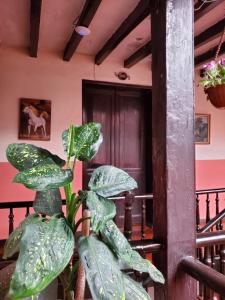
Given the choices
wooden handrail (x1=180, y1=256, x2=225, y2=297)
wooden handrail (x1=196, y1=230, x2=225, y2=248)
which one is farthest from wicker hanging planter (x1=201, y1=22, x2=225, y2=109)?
wooden handrail (x1=180, y1=256, x2=225, y2=297)

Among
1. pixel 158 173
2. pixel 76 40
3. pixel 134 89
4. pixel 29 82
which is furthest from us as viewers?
pixel 134 89

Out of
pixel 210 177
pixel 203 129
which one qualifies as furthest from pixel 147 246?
pixel 210 177

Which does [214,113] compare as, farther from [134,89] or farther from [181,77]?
[181,77]

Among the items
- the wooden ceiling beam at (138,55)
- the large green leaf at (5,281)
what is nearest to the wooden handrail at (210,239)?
the large green leaf at (5,281)

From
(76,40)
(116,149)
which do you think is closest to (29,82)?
(76,40)

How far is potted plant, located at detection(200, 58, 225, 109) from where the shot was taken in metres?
1.94

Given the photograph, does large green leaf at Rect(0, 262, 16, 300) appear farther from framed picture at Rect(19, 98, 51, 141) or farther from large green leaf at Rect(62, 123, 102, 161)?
framed picture at Rect(19, 98, 51, 141)

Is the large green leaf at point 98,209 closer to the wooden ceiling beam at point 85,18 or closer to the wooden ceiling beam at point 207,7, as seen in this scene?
the wooden ceiling beam at point 85,18

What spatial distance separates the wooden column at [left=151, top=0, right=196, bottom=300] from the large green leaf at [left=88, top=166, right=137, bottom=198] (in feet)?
1.02

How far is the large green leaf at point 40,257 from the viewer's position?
2.04ft

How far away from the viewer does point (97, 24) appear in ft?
10.6

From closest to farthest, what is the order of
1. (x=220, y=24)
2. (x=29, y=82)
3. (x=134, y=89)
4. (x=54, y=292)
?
(x=54, y=292), (x=220, y=24), (x=29, y=82), (x=134, y=89)

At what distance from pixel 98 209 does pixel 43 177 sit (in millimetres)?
181

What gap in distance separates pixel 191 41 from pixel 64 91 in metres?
3.27
